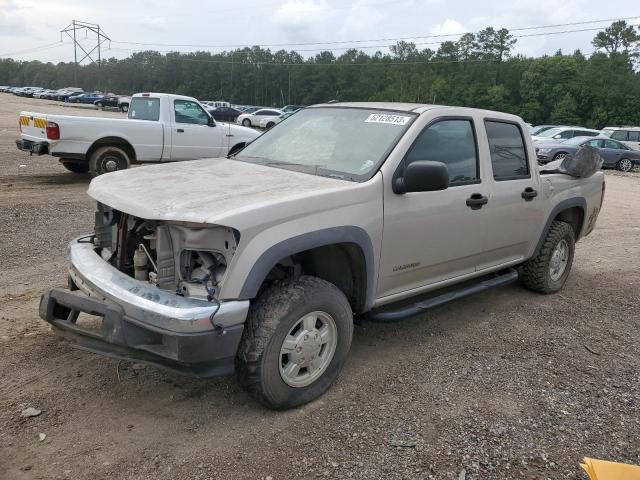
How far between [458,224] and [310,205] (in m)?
1.51

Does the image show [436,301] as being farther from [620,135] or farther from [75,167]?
[620,135]

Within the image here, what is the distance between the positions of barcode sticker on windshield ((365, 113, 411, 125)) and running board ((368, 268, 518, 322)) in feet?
4.47

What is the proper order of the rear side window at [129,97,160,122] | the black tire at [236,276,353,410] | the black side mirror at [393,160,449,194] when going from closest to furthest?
the black tire at [236,276,353,410]
the black side mirror at [393,160,449,194]
the rear side window at [129,97,160,122]

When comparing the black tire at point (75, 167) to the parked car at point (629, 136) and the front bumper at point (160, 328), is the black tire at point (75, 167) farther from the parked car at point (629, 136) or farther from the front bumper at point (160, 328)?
the parked car at point (629, 136)

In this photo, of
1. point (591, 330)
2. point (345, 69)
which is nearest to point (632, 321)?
point (591, 330)

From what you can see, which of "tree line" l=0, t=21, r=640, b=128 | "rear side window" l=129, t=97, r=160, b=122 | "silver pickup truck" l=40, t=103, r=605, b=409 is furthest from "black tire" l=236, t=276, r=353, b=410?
"tree line" l=0, t=21, r=640, b=128

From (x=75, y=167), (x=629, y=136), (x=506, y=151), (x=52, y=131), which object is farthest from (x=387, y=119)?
(x=629, y=136)

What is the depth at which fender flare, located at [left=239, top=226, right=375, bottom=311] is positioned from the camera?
9.66 ft

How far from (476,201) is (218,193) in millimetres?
2150

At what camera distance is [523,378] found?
3.96 metres

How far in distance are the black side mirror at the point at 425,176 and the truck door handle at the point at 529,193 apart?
5.54 feet

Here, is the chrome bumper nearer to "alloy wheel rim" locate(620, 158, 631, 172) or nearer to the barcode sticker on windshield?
the barcode sticker on windshield

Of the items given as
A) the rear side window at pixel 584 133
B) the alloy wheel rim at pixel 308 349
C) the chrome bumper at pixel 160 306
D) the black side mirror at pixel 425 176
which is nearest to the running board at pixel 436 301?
the alloy wheel rim at pixel 308 349

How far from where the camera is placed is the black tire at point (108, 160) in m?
10.2
